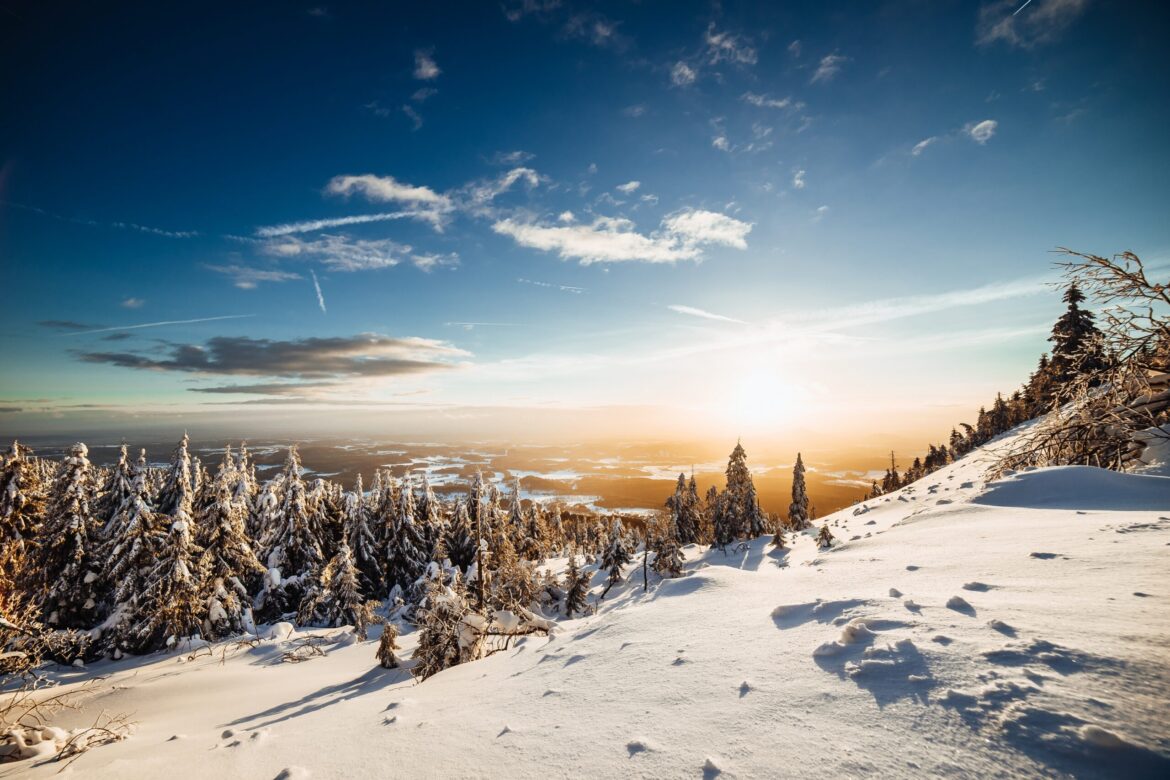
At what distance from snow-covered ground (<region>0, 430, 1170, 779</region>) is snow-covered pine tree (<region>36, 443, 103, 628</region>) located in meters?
22.0

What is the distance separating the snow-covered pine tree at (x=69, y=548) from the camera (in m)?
21.1

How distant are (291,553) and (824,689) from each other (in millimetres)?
34920

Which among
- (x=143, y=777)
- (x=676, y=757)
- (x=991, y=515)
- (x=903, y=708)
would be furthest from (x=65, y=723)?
(x=991, y=515)

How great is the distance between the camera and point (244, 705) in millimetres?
10266

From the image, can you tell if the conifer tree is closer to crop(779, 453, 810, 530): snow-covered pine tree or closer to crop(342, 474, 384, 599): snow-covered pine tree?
crop(342, 474, 384, 599): snow-covered pine tree

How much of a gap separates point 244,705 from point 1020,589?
51.3ft

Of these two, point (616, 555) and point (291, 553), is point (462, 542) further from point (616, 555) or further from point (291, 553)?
point (616, 555)

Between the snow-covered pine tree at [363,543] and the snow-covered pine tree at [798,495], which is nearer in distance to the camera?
the snow-covered pine tree at [363,543]

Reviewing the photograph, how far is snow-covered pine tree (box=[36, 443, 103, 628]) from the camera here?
2112cm

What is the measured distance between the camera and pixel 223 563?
22.8 metres

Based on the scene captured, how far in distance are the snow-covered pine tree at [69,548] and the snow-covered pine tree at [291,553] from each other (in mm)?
8018

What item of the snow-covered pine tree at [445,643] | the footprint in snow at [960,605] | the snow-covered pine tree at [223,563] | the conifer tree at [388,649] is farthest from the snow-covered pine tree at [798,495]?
the snow-covered pine tree at [223,563]

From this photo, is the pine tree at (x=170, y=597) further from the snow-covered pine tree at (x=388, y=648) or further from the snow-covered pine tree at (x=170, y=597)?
the snow-covered pine tree at (x=388, y=648)

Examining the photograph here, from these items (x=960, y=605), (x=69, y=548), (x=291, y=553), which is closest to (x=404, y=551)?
(x=291, y=553)
